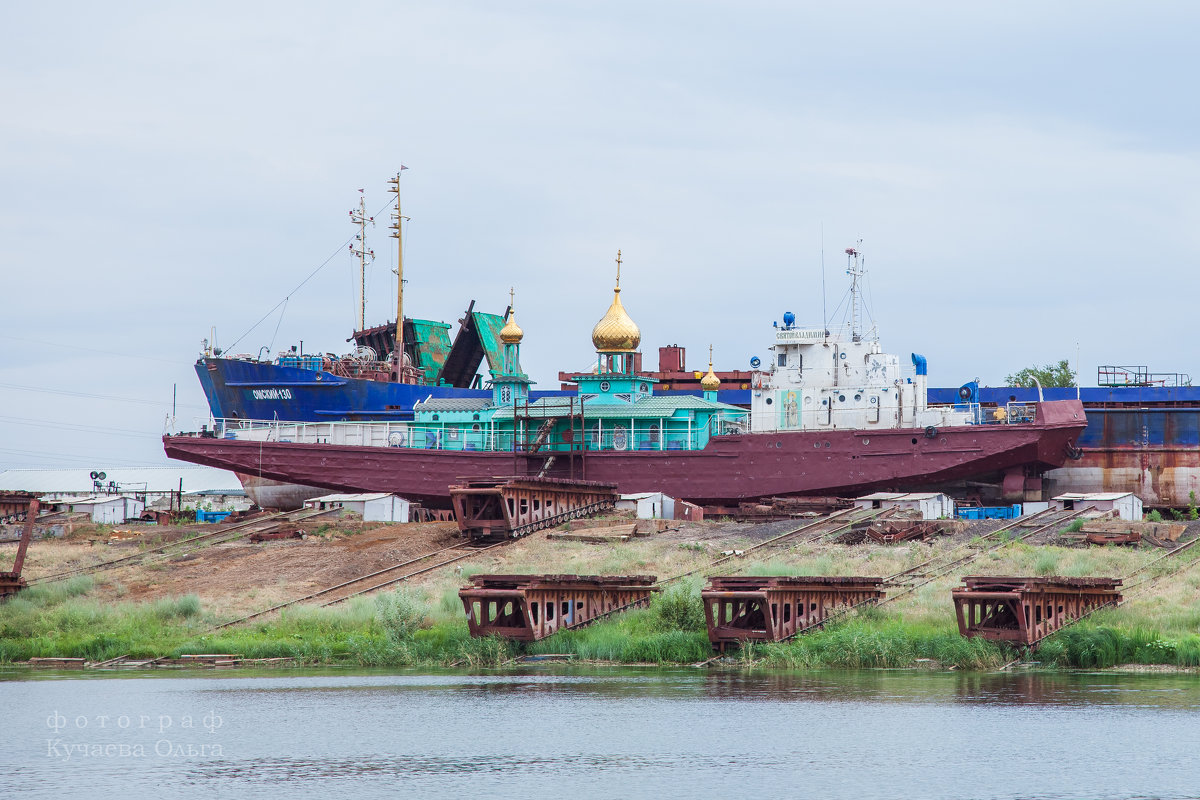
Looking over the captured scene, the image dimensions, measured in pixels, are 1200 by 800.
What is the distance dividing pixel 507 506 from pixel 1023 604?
1924 centimetres

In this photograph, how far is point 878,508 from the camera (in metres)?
50.1

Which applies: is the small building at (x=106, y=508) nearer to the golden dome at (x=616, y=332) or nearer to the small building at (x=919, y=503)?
the golden dome at (x=616, y=332)

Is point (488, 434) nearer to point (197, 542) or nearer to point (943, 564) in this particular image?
point (197, 542)

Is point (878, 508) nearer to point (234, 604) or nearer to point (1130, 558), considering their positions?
point (1130, 558)

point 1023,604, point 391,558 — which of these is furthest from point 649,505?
point 1023,604

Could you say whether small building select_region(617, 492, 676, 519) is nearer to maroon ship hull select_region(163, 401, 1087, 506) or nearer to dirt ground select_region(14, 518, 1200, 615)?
dirt ground select_region(14, 518, 1200, 615)

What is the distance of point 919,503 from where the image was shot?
49.3 m

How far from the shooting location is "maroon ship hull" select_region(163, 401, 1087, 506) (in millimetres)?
52469

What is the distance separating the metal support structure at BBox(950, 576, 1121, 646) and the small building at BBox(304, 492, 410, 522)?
25.1 m

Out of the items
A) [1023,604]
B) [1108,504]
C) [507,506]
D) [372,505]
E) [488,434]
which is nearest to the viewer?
[1023,604]

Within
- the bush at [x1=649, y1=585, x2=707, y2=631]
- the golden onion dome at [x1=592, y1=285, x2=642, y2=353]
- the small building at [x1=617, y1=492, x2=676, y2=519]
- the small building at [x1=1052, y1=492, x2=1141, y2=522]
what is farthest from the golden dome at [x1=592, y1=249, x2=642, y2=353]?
the bush at [x1=649, y1=585, x2=707, y2=631]

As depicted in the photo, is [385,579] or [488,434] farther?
[488,434]

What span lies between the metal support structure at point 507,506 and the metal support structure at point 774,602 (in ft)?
42.9

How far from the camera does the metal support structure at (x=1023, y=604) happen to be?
3041 centimetres
